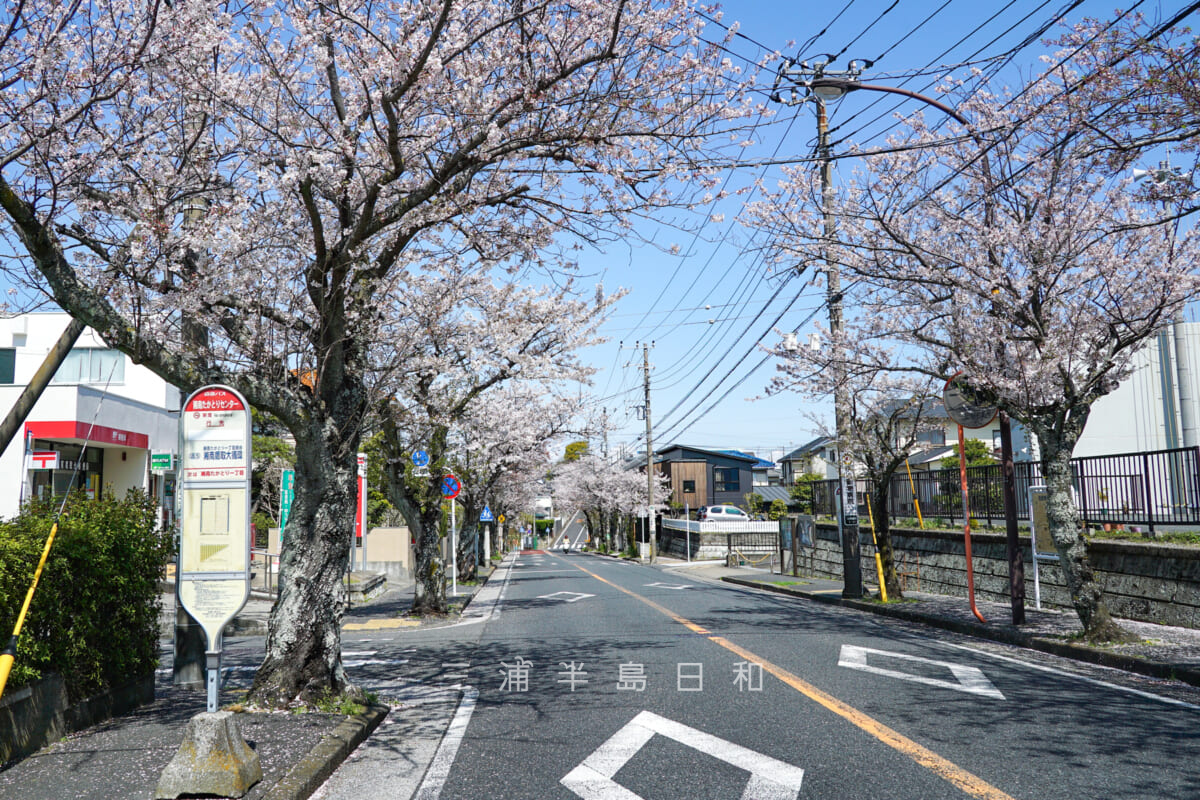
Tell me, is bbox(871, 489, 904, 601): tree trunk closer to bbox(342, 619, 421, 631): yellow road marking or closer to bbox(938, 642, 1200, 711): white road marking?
bbox(938, 642, 1200, 711): white road marking

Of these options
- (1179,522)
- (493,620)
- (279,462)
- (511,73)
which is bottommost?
(493,620)

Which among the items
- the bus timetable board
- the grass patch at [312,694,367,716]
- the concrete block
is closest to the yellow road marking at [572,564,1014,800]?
the grass patch at [312,694,367,716]

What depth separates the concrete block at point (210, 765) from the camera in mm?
4562

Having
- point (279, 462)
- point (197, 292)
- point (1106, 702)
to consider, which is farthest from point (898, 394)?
point (279, 462)

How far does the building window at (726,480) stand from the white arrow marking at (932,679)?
64.6m

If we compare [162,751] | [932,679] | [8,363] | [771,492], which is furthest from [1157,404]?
[771,492]

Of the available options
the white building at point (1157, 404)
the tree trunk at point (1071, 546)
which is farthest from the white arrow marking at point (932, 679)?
the white building at point (1157, 404)

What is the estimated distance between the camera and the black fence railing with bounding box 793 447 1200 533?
1208cm

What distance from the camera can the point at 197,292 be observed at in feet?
22.7

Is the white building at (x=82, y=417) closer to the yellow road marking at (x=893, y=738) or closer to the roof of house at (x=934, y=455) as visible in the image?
the yellow road marking at (x=893, y=738)

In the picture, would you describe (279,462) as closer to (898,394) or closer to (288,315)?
(898,394)

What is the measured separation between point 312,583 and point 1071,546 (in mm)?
8778

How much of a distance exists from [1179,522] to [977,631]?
3.12 meters

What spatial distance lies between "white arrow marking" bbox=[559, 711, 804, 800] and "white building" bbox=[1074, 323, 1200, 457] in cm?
2657
